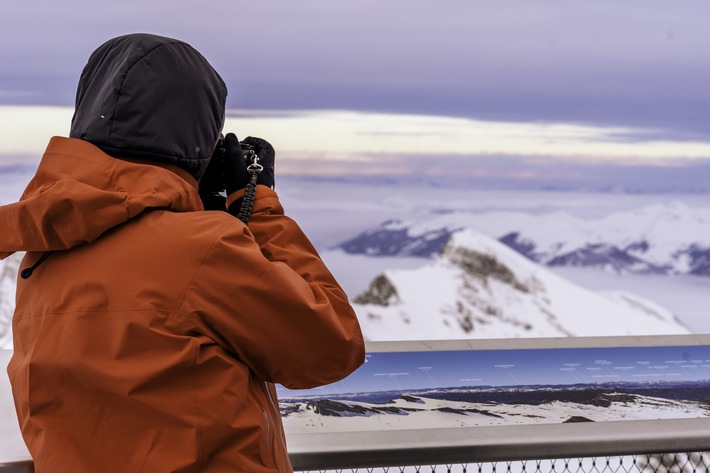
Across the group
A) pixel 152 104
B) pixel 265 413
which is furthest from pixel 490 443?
pixel 152 104

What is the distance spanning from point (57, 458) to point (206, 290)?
0.26m

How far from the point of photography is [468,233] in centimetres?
952

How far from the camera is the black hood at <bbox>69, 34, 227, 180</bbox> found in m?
1.04

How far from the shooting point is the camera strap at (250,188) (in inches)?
45.8

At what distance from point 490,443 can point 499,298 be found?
927 cm

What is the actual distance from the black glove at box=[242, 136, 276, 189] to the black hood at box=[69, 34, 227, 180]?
0.13 meters

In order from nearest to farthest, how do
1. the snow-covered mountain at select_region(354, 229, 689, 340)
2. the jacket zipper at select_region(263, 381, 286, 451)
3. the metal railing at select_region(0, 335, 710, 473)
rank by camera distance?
the jacket zipper at select_region(263, 381, 286, 451) < the metal railing at select_region(0, 335, 710, 473) < the snow-covered mountain at select_region(354, 229, 689, 340)

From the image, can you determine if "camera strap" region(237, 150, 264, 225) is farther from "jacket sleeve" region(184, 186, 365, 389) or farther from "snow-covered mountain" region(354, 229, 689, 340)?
"snow-covered mountain" region(354, 229, 689, 340)

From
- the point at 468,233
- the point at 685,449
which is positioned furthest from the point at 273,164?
the point at 468,233

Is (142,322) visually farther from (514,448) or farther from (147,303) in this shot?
(514,448)

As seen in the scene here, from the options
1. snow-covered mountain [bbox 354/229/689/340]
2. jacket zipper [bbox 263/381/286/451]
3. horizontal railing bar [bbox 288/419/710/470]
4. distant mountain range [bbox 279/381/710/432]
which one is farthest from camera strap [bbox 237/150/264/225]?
snow-covered mountain [bbox 354/229/689/340]

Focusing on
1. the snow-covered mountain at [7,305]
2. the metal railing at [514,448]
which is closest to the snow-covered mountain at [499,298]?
the snow-covered mountain at [7,305]

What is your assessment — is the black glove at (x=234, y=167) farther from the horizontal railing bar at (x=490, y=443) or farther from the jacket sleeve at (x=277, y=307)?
the horizontal railing bar at (x=490, y=443)

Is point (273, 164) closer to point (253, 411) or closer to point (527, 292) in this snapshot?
point (253, 411)
